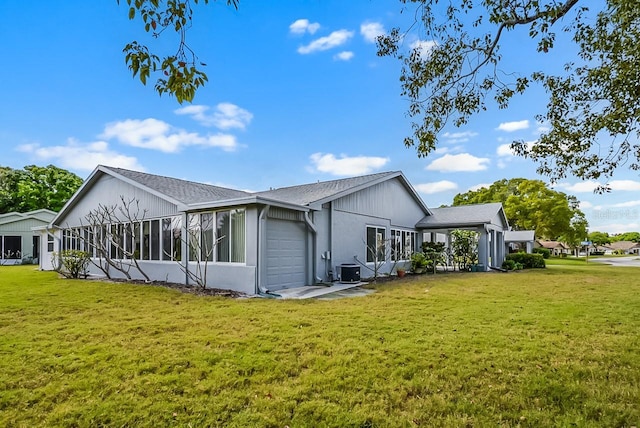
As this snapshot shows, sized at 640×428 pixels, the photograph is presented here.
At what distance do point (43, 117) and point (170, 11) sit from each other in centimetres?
1654

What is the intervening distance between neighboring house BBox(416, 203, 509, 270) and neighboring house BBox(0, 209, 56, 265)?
25778mm

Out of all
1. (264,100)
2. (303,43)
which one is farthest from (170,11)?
(264,100)

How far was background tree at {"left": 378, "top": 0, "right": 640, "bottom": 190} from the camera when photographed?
572 cm

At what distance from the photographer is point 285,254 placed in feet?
37.8

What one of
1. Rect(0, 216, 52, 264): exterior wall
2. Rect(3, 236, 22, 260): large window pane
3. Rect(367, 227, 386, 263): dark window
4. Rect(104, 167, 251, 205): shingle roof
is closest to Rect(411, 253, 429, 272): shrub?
Rect(367, 227, 386, 263): dark window

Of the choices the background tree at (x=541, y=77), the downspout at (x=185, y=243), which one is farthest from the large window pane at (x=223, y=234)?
the background tree at (x=541, y=77)

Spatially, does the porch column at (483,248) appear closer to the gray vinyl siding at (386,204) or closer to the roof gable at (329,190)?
the gray vinyl siding at (386,204)

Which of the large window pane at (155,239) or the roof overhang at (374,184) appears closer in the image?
the roof overhang at (374,184)

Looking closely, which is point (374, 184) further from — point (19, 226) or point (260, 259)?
point (19, 226)

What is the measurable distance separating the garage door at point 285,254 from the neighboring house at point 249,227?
1.2 inches

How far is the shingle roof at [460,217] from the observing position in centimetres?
1909

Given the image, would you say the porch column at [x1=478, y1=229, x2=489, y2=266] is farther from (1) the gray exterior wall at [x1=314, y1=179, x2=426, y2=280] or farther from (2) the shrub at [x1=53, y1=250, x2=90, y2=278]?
(2) the shrub at [x1=53, y1=250, x2=90, y2=278]

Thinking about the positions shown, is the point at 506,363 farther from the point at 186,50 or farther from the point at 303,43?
the point at 303,43

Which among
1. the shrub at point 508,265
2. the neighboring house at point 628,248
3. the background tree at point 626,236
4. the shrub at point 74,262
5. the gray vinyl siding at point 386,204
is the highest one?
the gray vinyl siding at point 386,204
